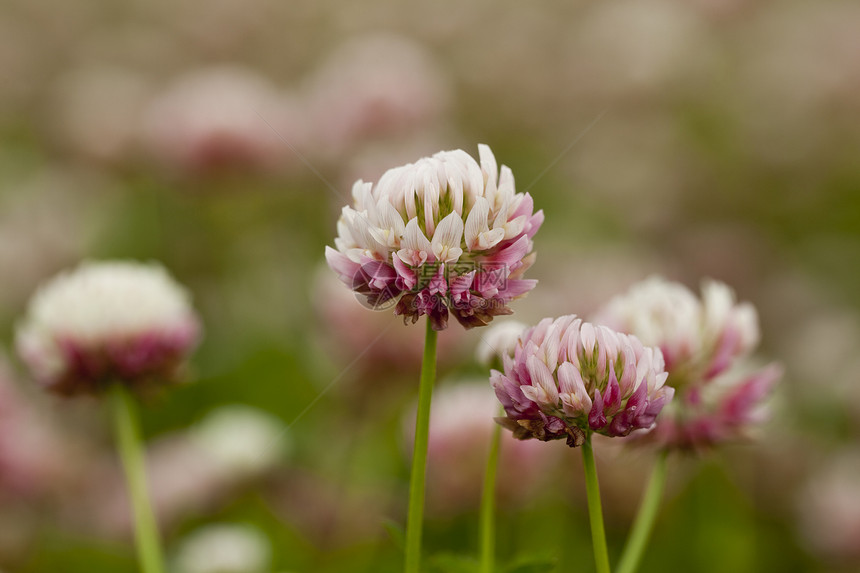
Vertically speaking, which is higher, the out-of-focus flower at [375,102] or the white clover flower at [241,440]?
the out-of-focus flower at [375,102]

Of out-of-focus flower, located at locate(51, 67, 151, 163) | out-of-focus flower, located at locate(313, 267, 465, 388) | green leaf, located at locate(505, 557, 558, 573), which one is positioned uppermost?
out-of-focus flower, located at locate(51, 67, 151, 163)

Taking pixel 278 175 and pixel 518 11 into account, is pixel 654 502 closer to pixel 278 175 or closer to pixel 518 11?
pixel 278 175

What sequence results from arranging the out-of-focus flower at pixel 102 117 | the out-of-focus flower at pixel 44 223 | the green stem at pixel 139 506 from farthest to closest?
1. the out-of-focus flower at pixel 102 117
2. the out-of-focus flower at pixel 44 223
3. the green stem at pixel 139 506

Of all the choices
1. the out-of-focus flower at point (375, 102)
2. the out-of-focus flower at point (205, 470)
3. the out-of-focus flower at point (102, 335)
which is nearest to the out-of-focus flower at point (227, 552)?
the out-of-focus flower at point (205, 470)

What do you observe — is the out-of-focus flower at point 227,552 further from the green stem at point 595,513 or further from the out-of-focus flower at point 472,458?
the green stem at point 595,513

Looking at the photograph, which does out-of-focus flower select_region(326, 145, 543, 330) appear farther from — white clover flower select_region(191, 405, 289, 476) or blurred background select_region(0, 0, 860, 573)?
white clover flower select_region(191, 405, 289, 476)

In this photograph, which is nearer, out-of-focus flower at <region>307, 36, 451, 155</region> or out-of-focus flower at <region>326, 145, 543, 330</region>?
out-of-focus flower at <region>326, 145, 543, 330</region>

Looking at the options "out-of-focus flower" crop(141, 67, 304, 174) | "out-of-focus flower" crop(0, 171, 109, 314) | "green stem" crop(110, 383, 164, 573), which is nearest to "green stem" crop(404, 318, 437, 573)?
"green stem" crop(110, 383, 164, 573)
